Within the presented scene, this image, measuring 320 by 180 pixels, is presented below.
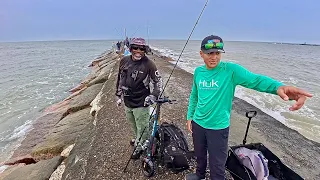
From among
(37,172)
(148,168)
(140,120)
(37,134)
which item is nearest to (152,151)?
(148,168)

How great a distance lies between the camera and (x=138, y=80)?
14.8 ft

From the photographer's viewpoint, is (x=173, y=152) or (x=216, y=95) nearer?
(x=216, y=95)

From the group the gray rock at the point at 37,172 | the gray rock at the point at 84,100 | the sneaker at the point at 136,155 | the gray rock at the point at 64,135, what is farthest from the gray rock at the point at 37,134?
the sneaker at the point at 136,155

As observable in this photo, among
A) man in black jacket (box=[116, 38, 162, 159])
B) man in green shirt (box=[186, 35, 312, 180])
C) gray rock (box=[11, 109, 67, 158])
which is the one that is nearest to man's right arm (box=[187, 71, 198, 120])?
man in green shirt (box=[186, 35, 312, 180])

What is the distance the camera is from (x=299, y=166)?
22.0 feet

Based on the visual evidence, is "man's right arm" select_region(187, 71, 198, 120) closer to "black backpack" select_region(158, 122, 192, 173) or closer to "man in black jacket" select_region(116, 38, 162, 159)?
"man in black jacket" select_region(116, 38, 162, 159)

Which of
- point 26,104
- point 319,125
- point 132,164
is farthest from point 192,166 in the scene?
point 26,104

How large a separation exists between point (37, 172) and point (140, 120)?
3.12m

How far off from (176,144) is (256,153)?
157 centimetres

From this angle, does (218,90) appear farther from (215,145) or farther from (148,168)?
(148,168)

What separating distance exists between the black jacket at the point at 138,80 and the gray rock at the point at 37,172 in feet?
9.15

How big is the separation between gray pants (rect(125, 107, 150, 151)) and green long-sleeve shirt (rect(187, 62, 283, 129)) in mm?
1683

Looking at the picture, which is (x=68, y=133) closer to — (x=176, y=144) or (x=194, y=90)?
(x=176, y=144)

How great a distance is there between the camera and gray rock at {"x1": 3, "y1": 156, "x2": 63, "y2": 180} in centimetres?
564
